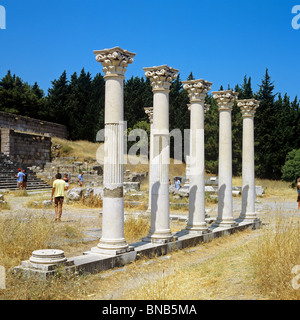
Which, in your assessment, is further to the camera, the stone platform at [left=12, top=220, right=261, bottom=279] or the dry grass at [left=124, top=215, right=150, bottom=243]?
the dry grass at [left=124, top=215, right=150, bottom=243]

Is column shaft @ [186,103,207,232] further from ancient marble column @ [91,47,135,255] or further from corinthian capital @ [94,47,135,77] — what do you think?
corinthian capital @ [94,47,135,77]

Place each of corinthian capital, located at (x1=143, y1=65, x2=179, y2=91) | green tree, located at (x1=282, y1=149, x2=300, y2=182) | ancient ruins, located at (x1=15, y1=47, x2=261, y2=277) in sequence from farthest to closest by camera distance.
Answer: green tree, located at (x1=282, y1=149, x2=300, y2=182), corinthian capital, located at (x1=143, y1=65, x2=179, y2=91), ancient ruins, located at (x1=15, y1=47, x2=261, y2=277)

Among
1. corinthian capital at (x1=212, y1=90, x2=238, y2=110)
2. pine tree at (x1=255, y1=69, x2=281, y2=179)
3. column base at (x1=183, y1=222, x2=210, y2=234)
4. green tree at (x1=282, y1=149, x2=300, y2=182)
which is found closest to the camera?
column base at (x1=183, y1=222, x2=210, y2=234)

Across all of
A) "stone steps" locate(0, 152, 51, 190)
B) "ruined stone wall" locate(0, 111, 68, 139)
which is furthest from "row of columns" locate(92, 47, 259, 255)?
"ruined stone wall" locate(0, 111, 68, 139)

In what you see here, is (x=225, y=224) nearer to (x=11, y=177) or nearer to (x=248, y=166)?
(x=248, y=166)

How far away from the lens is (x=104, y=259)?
8234 mm

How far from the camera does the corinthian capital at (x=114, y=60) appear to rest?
29.5 feet

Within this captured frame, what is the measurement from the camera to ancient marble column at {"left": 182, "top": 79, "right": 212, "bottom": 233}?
12.4 meters

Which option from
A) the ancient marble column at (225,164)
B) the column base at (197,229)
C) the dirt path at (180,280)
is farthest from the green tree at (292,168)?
the dirt path at (180,280)

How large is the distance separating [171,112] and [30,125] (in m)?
20.3

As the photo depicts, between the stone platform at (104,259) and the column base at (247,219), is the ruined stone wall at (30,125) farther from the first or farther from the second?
the stone platform at (104,259)

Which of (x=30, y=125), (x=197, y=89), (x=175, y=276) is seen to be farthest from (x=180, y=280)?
(x=30, y=125)

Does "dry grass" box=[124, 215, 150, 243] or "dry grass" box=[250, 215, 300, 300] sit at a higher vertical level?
"dry grass" box=[250, 215, 300, 300]
